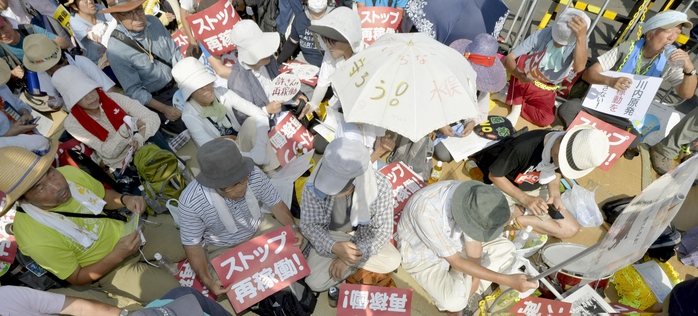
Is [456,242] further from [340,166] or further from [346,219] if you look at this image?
[340,166]

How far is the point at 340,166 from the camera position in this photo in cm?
281

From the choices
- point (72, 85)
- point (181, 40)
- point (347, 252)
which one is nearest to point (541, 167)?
point (347, 252)

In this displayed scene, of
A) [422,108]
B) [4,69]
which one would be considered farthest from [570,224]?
[4,69]

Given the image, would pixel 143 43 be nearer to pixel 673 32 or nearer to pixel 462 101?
pixel 462 101

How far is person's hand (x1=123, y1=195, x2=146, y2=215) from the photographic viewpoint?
353 cm

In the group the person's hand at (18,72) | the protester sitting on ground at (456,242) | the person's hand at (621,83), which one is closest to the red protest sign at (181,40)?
the person's hand at (18,72)

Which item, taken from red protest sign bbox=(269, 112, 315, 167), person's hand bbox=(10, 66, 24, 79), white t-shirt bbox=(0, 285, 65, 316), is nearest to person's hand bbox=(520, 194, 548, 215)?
red protest sign bbox=(269, 112, 315, 167)

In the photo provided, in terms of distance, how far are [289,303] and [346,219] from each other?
0.91 metres

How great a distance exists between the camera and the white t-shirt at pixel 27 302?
87.5 inches

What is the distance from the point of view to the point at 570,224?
13.4 ft

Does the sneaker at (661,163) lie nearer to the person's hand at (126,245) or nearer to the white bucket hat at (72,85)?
the person's hand at (126,245)

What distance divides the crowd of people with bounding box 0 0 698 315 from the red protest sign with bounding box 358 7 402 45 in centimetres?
34

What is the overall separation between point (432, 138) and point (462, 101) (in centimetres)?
110

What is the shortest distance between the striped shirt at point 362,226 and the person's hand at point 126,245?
1521 mm
